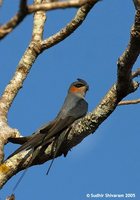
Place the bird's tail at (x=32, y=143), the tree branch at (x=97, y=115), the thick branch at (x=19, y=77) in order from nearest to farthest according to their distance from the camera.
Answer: the tree branch at (x=97, y=115)
the bird's tail at (x=32, y=143)
the thick branch at (x=19, y=77)

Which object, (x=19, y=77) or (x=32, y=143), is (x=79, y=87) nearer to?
(x=19, y=77)

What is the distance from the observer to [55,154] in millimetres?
5035

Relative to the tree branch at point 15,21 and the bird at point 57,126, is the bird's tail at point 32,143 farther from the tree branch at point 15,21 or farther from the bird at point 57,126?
the tree branch at point 15,21

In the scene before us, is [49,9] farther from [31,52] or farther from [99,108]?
[31,52]

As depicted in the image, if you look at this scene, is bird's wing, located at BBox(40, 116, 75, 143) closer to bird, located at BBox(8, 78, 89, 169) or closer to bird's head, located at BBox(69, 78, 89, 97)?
bird, located at BBox(8, 78, 89, 169)

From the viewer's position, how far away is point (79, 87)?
6113 millimetres

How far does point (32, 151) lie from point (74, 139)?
41 centimetres

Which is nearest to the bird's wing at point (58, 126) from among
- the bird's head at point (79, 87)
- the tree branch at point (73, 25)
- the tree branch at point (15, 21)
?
the bird's head at point (79, 87)

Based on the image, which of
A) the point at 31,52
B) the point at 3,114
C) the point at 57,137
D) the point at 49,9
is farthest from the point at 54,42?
the point at 49,9

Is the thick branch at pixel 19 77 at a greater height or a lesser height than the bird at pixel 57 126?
greater

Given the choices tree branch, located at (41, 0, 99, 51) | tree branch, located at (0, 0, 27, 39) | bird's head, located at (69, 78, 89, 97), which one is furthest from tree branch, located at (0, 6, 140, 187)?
tree branch, located at (0, 0, 27, 39)

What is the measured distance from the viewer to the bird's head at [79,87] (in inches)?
239

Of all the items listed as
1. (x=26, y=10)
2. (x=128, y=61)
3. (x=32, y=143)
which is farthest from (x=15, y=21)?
(x=32, y=143)

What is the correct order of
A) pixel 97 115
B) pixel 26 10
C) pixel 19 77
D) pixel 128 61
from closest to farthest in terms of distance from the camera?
1. pixel 26 10
2. pixel 128 61
3. pixel 97 115
4. pixel 19 77
